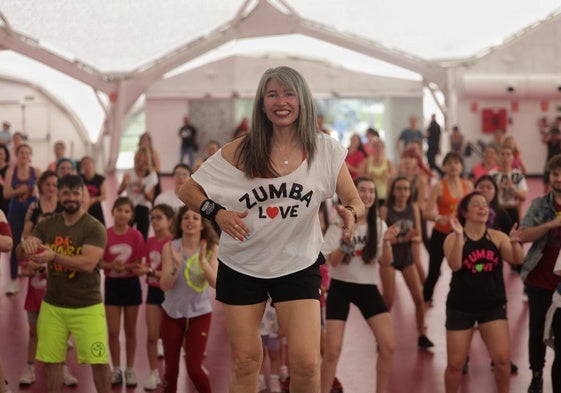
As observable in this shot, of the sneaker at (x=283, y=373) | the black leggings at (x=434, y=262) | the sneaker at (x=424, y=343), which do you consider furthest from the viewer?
the black leggings at (x=434, y=262)

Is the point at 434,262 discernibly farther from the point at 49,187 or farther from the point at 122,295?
the point at 49,187

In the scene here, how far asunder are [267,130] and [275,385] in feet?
11.0

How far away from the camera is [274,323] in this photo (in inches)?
278

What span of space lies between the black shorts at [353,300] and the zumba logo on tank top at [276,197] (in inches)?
102

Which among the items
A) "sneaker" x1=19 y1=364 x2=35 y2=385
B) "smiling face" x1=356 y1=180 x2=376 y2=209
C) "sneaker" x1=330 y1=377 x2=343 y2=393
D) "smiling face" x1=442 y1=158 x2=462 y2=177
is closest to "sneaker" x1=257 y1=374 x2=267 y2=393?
"sneaker" x1=330 y1=377 x2=343 y2=393

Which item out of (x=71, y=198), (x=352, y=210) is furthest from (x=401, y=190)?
(x=352, y=210)

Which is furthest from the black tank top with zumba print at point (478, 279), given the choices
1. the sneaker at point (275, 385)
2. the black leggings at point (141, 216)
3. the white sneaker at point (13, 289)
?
the white sneaker at point (13, 289)

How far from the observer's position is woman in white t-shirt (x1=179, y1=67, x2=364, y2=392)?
416cm

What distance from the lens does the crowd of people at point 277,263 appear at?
13.8ft

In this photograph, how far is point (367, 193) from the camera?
6.96 meters

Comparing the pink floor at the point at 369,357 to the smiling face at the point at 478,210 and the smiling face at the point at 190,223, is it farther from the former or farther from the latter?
the smiling face at the point at 478,210

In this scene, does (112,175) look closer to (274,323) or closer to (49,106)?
(49,106)

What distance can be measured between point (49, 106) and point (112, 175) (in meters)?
3.38

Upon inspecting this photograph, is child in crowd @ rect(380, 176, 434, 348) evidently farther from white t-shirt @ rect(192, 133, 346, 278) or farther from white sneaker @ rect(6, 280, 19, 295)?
white sneaker @ rect(6, 280, 19, 295)
